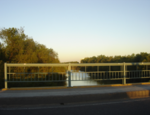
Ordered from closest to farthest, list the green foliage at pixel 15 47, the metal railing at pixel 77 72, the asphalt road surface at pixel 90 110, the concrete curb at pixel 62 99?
1. the asphalt road surface at pixel 90 110
2. the concrete curb at pixel 62 99
3. the metal railing at pixel 77 72
4. the green foliage at pixel 15 47

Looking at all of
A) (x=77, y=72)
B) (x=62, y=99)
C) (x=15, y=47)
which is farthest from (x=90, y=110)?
(x=15, y=47)

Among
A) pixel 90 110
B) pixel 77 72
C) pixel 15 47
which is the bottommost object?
pixel 90 110

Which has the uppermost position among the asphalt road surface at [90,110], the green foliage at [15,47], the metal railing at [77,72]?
the green foliage at [15,47]

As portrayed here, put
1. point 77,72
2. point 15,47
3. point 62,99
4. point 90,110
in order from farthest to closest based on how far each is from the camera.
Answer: point 15,47, point 77,72, point 62,99, point 90,110

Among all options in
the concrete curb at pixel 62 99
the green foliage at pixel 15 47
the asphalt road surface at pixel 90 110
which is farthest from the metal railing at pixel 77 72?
the green foliage at pixel 15 47

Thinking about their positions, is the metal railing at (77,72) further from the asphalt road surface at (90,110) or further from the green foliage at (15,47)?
the green foliage at (15,47)

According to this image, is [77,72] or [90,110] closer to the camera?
[90,110]

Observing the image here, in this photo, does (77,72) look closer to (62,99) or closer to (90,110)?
(62,99)

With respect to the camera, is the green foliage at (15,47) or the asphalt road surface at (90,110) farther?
the green foliage at (15,47)

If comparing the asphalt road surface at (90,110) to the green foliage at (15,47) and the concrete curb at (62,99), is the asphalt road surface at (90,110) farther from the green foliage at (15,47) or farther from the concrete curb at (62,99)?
the green foliage at (15,47)

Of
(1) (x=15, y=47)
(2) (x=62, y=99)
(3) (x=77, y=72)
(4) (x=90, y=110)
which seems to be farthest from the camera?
(1) (x=15, y=47)

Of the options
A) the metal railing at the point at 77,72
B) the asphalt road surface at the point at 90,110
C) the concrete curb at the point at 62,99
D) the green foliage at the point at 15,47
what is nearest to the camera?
the asphalt road surface at the point at 90,110

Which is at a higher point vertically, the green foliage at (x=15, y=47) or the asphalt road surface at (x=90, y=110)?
the green foliage at (x=15, y=47)

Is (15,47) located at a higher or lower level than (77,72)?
higher
